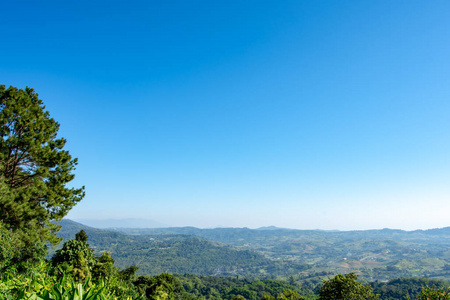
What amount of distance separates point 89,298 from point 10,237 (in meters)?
13.3

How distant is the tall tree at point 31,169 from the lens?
43.7 feet

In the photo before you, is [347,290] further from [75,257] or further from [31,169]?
[31,169]

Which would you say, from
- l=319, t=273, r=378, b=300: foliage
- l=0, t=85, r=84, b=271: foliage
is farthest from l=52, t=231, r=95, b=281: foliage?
l=319, t=273, r=378, b=300: foliage

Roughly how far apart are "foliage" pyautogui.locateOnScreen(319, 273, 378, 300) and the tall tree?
72.5ft

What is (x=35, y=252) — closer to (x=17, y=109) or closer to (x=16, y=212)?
(x=16, y=212)

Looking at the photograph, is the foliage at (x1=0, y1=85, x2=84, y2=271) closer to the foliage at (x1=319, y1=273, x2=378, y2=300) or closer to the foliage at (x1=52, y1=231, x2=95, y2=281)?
the foliage at (x1=52, y1=231, x2=95, y2=281)

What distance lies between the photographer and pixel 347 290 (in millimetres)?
19688

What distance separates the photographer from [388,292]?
4478 inches

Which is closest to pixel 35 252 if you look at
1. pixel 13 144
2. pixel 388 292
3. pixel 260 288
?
pixel 13 144

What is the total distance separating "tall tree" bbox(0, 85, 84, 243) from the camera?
1332cm

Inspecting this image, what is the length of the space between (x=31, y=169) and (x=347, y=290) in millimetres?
25284

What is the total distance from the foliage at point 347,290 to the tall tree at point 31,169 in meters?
22.1

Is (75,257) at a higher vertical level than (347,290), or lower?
higher

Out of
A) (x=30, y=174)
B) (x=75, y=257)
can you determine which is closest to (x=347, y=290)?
(x=75, y=257)
